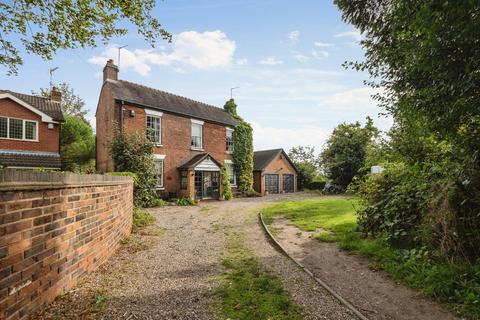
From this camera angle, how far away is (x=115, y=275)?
5.08 meters

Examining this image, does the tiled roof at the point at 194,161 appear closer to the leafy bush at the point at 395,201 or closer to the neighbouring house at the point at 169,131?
the neighbouring house at the point at 169,131

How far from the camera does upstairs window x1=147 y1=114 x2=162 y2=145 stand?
61.6 feet

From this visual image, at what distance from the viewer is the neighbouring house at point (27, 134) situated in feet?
57.7

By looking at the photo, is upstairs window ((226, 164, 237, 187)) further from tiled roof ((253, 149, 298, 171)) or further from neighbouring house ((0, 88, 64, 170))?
neighbouring house ((0, 88, 64, 170))

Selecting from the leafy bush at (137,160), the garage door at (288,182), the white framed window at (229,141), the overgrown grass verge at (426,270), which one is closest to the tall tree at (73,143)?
the white framed window at (229,141)

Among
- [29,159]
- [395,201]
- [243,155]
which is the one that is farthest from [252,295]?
[243,155]

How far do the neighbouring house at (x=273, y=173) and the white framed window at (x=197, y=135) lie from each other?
8.41m

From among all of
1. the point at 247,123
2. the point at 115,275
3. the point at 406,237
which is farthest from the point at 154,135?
the point at 406,237

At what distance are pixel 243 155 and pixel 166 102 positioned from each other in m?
8.36

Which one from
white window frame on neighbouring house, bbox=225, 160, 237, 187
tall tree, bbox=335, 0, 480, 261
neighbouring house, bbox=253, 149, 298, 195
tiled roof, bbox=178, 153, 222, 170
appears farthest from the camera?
neighbouring house, bbox=253, 149, 298, 195

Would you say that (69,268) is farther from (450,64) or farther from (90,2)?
(450,64)

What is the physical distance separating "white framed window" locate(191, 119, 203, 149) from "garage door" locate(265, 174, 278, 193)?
31.5ft

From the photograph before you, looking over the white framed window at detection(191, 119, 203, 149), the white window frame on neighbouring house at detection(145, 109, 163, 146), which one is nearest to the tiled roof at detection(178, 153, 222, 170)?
the white framed window at detection(191, 119, 203, 149)

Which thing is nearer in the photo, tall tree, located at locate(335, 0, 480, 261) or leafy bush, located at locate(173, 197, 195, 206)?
tall tree, located at locate(335, 0, 480, 261)
